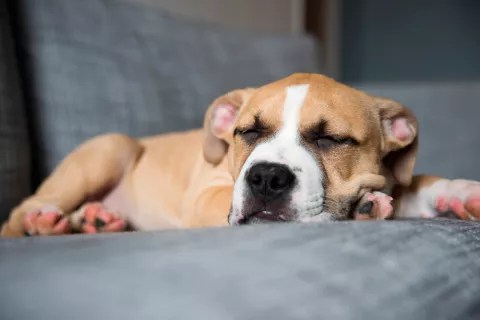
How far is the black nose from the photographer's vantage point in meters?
1.11

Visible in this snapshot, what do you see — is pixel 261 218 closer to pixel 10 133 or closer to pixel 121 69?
pixel 10 133

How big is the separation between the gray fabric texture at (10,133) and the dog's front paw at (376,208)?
3.58ft

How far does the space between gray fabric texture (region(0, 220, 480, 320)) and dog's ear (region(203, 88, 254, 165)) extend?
34.5 inches

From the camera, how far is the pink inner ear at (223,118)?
1588mm

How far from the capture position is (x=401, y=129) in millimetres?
1466

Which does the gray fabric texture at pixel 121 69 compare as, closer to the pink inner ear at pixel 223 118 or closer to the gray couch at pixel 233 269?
the gray couch at pixel 233 269

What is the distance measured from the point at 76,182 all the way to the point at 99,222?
1.04 ft

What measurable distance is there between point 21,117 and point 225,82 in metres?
1.01

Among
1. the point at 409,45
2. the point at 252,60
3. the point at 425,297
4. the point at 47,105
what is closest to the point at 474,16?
the point at 409,45

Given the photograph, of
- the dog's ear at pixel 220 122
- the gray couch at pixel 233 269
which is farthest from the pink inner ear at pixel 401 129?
the gray couch at pixel 233 269

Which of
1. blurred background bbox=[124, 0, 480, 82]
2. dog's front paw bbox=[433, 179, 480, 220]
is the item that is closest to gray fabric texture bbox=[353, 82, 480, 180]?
dog's front paw bbox=[433, 179, 480, 220]

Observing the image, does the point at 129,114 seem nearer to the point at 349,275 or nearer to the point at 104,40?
the point at 104,40

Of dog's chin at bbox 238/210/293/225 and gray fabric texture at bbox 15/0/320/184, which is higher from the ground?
gray fabric texture at bbox 15/0/320/184

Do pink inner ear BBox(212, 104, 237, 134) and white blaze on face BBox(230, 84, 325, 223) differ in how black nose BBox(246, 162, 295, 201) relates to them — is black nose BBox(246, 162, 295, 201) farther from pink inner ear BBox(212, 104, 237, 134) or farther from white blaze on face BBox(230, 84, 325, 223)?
pink inner ear BBox(212, 104, 237, 134)
